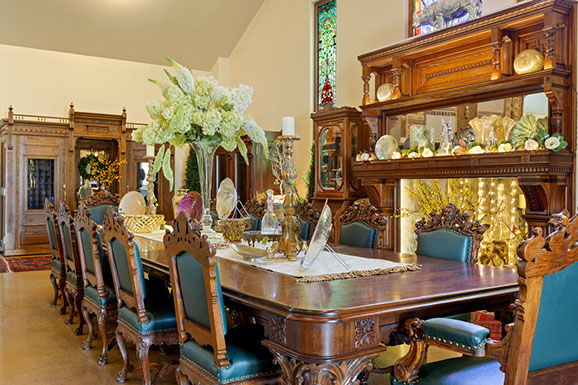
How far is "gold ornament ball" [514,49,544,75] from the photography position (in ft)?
13.3

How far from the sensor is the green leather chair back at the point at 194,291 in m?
1.98

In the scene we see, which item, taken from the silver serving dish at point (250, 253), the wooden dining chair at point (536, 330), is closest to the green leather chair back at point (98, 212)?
the silver serving dish at point (250, 253)

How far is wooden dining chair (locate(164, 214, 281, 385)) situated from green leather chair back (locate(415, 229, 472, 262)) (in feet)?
4.12

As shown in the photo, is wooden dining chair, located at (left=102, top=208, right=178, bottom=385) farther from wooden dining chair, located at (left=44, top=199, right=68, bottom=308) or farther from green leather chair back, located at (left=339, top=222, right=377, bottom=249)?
wooden dining chair, located at (left=44, top=199, right=68, bottom=308)

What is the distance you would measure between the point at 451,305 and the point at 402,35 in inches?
179

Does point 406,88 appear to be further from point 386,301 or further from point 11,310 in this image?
point 11,310

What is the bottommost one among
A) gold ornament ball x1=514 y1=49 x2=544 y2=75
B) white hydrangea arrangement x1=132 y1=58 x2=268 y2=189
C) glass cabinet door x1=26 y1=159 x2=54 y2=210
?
glass cabinet door x1=26 y1=159 x2=54 y2=210

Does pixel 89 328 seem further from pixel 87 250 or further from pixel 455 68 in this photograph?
pixel 455 68

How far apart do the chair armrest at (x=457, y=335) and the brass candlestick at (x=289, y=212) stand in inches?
38.5

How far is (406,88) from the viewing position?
210 inches

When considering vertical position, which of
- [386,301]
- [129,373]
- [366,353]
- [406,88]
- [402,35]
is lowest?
[129,373]

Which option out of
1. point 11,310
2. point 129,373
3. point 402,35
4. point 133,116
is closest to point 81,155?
point 133,116

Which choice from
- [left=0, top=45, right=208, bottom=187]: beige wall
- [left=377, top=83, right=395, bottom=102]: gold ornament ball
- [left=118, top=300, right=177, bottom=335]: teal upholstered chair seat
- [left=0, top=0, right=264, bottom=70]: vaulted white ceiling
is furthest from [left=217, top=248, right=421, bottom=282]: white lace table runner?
[left=0, top=45, right=208, bottom=187]: beige wall

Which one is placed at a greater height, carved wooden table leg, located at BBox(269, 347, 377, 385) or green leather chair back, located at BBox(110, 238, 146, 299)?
green leather chair back, located at BBox(110, 238, 146, 299)
